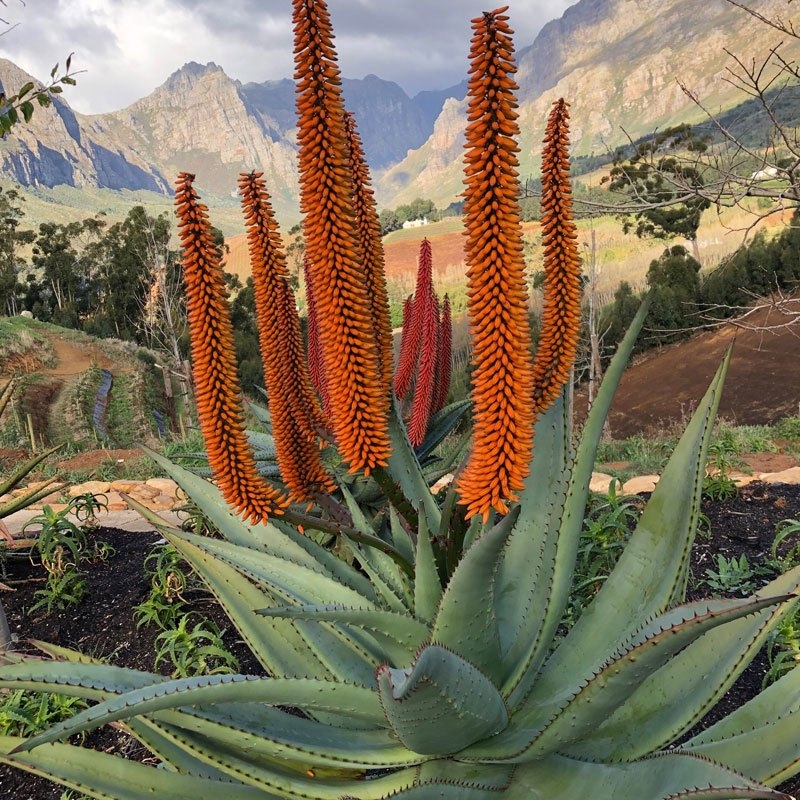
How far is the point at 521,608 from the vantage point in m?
2.12

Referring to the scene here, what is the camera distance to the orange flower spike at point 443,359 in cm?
331

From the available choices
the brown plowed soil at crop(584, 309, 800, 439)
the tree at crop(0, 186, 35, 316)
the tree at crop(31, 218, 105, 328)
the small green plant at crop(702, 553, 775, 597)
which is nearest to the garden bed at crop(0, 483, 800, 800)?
the small green plant at crop(702, 553, 775, 597)

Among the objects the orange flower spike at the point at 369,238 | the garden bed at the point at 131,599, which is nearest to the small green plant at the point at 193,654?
the garden bed at the point at 131,599

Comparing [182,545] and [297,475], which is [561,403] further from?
[182,545]

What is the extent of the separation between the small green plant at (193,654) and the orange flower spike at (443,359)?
155 centimetres

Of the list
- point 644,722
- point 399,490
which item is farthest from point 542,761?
point 399,490

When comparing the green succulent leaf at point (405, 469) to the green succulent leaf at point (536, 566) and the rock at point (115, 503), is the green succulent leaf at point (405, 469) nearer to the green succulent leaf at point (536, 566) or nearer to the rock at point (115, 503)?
the green succulent leaf at point (536, 566)

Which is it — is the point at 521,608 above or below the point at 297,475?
below

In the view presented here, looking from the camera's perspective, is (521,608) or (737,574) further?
(737,574)

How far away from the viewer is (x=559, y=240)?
1.75 m

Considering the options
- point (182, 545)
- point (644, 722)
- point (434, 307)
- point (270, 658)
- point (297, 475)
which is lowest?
point (644, 722)

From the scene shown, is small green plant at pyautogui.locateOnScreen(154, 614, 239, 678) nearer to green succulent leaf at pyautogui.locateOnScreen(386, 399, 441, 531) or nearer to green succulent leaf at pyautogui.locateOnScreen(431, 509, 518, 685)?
green succulent leaf at pyautogui.locateOnScreen(386, 399, 441, 531)

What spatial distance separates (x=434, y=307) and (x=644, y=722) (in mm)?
1650

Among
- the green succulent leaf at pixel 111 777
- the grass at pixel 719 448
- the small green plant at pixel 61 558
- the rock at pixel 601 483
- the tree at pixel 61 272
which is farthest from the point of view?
the tree at pixel 61 272
